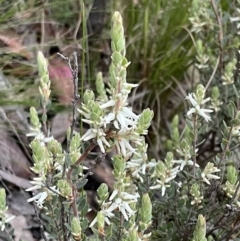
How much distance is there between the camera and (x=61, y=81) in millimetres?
1924

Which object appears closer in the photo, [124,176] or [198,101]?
[124,176]

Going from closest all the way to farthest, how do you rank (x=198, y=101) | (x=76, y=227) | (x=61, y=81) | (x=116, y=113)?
(x=116, y=113) → (x=76, y=227) → (x=198, y=101) → (x=61, y=81)

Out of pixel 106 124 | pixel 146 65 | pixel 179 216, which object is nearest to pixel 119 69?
pixel 106 124

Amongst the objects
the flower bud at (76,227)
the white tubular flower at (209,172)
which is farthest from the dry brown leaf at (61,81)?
the flower bud at (76,227)

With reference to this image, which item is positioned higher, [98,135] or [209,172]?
[98,135]

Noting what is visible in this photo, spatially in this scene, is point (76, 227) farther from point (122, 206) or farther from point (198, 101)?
point (198, 101)

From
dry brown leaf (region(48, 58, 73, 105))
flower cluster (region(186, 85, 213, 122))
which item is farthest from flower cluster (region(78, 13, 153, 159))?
dry brown leaf (region(48, 58, 73, 105))

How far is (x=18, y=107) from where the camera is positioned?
1.82m

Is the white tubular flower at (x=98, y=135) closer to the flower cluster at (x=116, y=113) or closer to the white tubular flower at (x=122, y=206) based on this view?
the flower cluster at (x=116, y=113)

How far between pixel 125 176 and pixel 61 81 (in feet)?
2.65

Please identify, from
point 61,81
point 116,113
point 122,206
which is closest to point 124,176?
point 122,206

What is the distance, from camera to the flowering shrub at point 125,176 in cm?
100

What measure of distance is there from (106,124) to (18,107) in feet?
2.85

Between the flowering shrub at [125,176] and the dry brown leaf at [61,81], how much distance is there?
0.45 meters
